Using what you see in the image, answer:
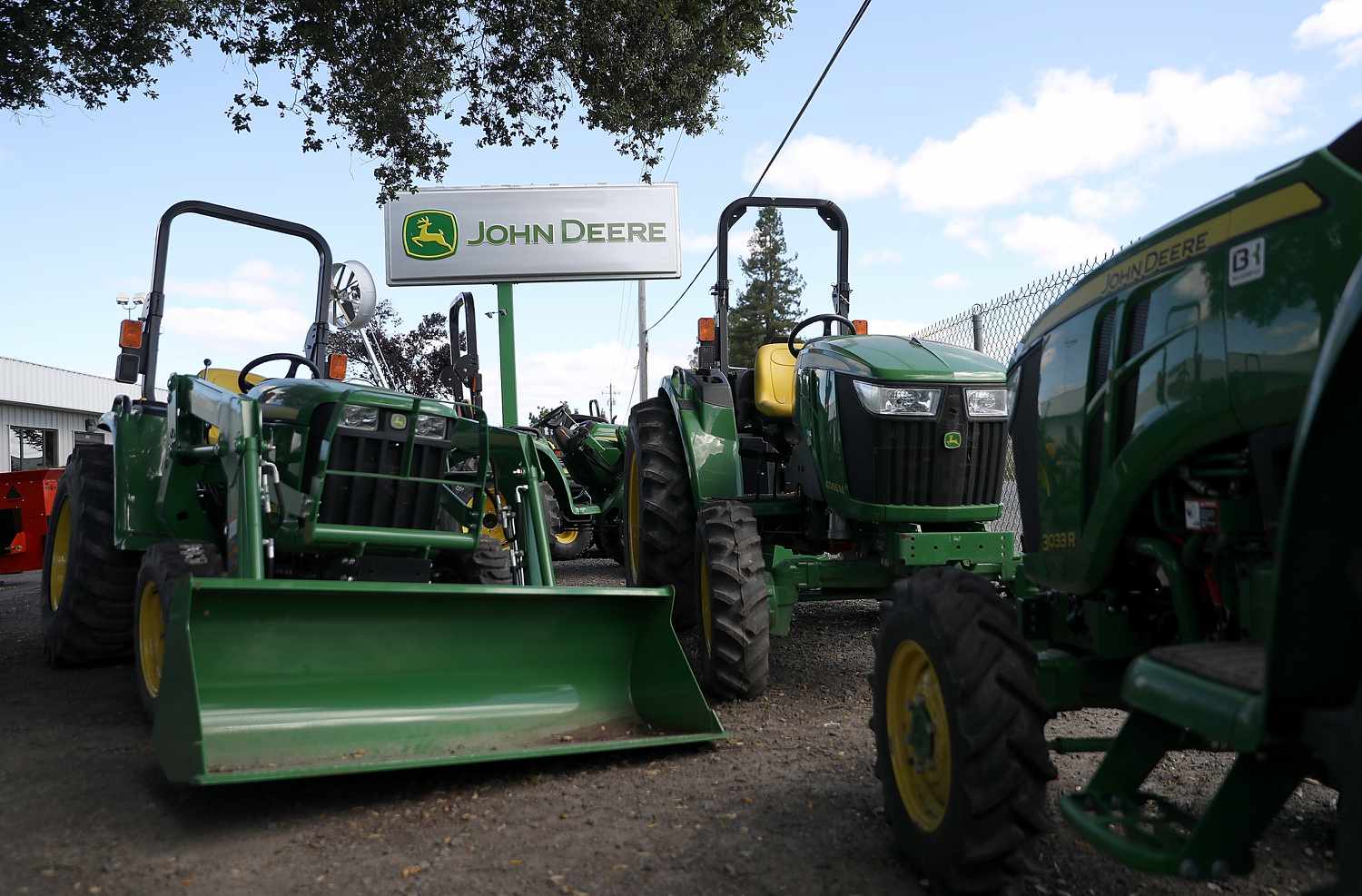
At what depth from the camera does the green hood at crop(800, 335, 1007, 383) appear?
4.90 meters

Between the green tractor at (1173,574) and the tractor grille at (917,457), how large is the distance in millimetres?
1619

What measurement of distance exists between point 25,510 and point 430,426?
6416mm

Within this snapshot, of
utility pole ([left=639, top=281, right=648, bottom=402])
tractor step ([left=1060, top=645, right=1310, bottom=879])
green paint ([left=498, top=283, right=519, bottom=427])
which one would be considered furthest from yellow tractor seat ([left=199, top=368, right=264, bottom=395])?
utility pole ([left=639, top=281, right=648, bottom=402])

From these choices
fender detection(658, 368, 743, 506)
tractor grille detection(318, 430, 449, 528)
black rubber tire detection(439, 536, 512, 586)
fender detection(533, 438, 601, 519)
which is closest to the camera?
tractor grille detection(318, 430, 449, 528)

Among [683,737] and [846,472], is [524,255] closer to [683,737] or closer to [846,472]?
[846,472]

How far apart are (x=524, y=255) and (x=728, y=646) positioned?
512 inches

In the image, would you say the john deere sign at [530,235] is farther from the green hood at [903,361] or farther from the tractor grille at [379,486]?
the tractor grille at [379,486]

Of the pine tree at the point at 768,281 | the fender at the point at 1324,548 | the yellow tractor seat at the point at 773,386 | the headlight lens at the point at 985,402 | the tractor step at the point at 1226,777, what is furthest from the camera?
the pine tree at the point at 768,281

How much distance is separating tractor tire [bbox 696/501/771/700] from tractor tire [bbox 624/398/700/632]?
681 mm

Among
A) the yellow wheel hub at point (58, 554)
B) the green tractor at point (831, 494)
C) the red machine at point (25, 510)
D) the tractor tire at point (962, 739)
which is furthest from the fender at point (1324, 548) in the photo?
the red machine at point (25, 510)

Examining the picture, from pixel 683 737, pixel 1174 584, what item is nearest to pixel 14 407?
pixel 683 737

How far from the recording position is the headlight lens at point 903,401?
4.88 m

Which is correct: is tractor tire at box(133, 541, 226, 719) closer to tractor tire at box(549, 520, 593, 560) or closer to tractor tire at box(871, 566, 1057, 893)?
tractor tire at box(871, 566, 1057, 893)

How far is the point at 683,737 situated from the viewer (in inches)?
152
